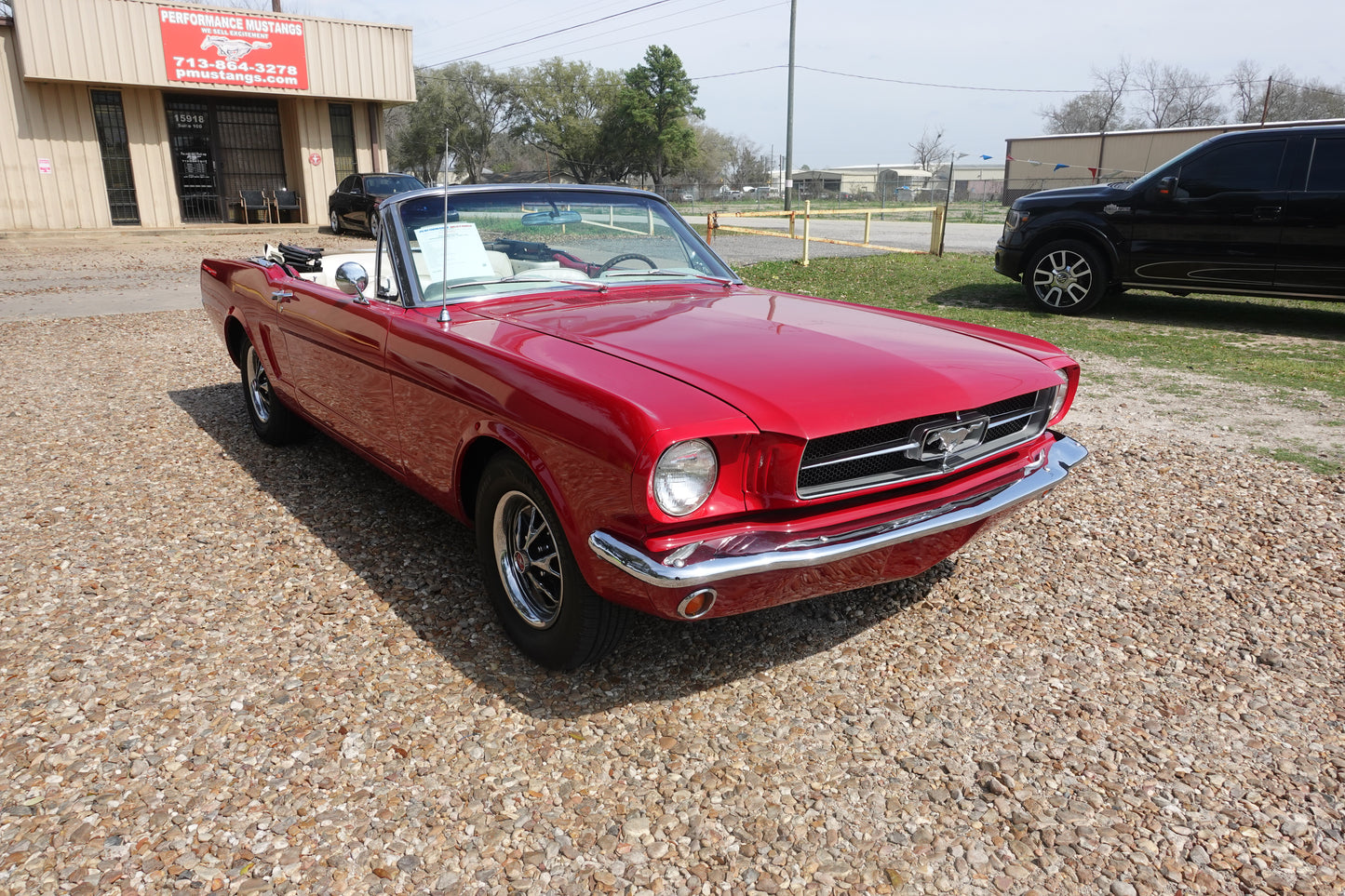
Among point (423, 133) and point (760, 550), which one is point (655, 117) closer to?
point (423, 133)

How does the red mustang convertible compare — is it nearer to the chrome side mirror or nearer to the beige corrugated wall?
the chrome side mirror

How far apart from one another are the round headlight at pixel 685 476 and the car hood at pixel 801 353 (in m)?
0.16

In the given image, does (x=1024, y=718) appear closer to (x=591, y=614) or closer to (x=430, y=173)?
(x=591, y=614)

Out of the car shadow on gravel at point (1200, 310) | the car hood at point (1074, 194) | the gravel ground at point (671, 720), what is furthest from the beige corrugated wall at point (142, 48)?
the gravel ground at point (671, 720)

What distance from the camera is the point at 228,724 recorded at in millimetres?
2664

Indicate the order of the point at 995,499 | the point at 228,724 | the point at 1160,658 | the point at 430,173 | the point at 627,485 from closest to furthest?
1. the point at 627,485
2. the point at 228,724
3. the point at 995,499
4. the point at 1160,658
5. the point at 430,173

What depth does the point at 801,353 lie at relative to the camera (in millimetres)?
2869

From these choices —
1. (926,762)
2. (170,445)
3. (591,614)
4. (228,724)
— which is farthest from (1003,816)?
(170,445)

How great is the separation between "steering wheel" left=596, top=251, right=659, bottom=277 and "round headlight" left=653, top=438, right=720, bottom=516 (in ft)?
5.71

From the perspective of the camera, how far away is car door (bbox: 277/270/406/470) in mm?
3549

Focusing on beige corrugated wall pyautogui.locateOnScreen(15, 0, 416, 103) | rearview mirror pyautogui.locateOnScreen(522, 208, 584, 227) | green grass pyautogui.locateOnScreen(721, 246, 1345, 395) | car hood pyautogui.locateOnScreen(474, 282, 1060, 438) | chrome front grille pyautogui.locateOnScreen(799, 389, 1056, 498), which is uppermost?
beige corrugated wall pyautogui.locateOnScreen(15, 0, 416, 103)

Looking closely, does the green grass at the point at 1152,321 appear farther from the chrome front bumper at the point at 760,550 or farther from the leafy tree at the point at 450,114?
the leafy tree at the point at 450,114

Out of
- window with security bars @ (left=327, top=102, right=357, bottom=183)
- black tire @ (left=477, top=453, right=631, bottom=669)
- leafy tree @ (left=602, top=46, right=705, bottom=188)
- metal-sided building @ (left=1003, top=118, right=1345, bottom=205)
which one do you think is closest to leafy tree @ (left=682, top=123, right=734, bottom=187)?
leafy tree @ (left=602, top=46, right=705, bottom=188)

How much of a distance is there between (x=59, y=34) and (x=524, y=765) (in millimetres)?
22814
